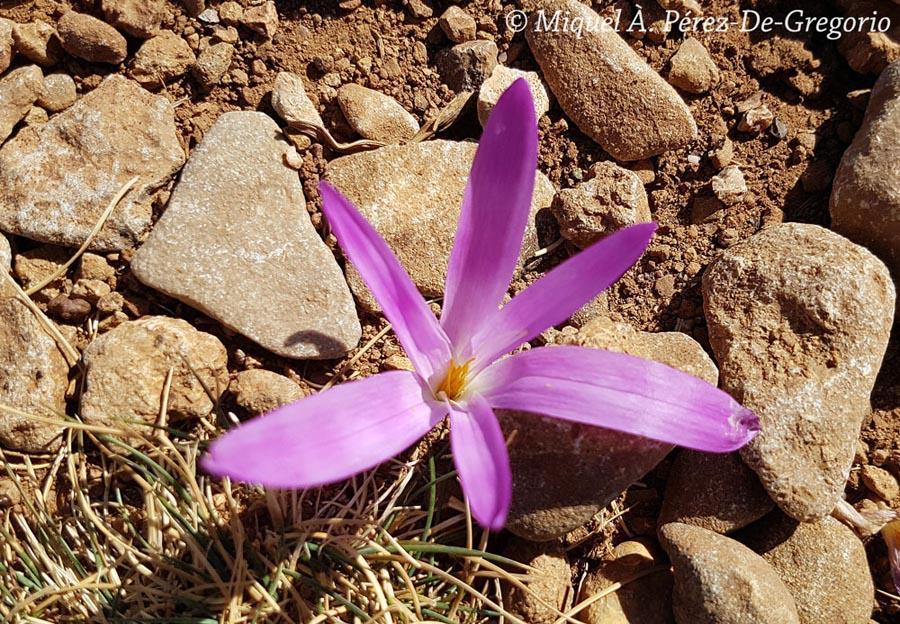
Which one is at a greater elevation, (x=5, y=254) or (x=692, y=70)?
(x=692, y=70)

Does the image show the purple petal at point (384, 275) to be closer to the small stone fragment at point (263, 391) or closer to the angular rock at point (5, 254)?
the small stone fragment at point (263, 391)

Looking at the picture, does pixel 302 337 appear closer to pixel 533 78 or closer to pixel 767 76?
pixel 533 78

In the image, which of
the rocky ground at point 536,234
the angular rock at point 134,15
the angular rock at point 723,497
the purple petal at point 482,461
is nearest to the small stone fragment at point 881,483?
the rocky ground at point 536,234

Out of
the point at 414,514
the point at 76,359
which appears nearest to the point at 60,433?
the point at 76,359

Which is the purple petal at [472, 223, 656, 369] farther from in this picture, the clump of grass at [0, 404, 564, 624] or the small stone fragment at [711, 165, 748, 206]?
the small stone fragment at [711, 165, 748, 206]

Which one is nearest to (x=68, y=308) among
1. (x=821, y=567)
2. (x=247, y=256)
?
(x=247, y=256)

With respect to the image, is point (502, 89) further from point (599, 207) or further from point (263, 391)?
point (263, 391)
